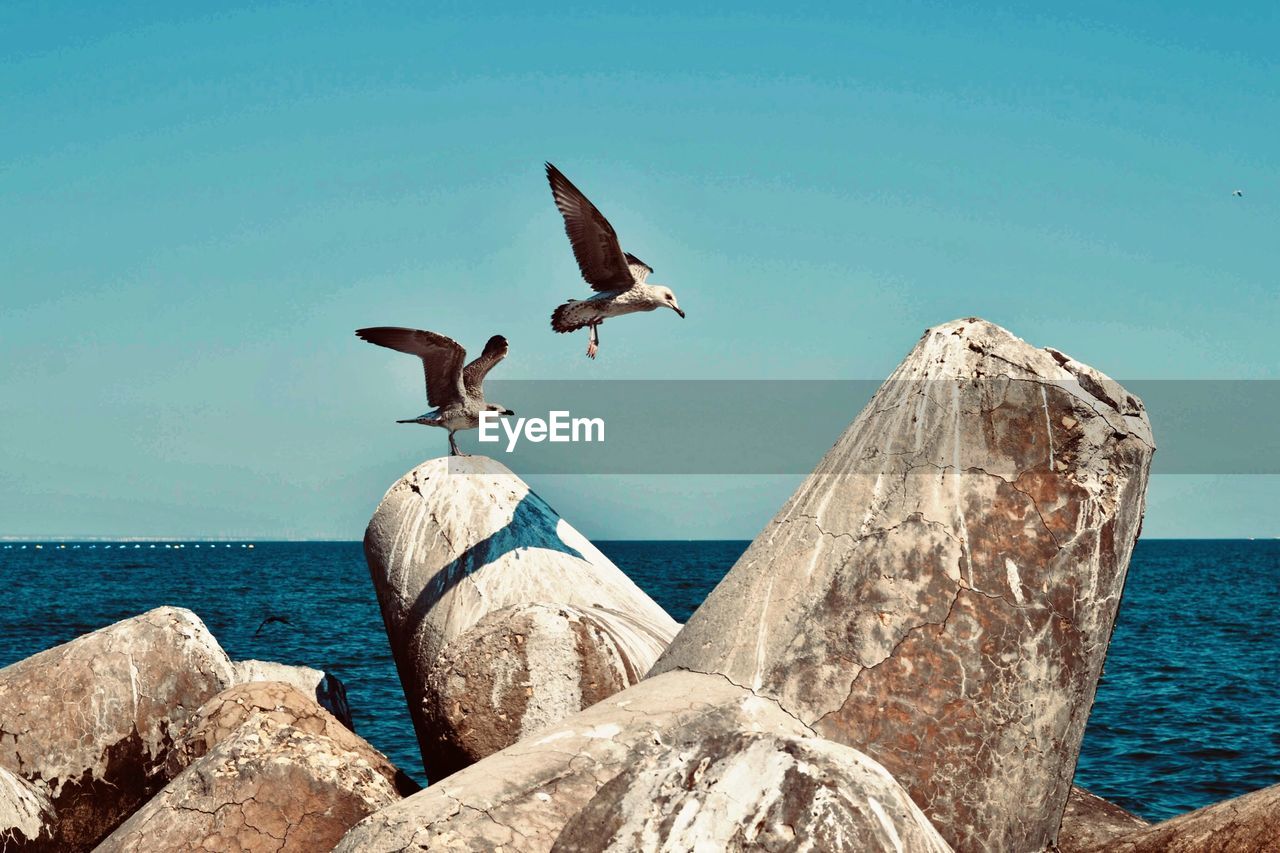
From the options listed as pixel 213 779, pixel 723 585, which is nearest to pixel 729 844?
pixel 723 585

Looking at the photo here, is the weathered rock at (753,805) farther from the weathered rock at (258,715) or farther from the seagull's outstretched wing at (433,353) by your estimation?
the seagull's outstretched wing at (433,353)

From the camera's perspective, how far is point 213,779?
564cm

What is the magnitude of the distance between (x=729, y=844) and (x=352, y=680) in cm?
1492

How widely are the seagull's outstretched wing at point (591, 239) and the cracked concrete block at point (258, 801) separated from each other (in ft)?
14.5

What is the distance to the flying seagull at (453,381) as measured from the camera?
9742mm

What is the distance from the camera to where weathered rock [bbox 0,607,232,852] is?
24.8 feet

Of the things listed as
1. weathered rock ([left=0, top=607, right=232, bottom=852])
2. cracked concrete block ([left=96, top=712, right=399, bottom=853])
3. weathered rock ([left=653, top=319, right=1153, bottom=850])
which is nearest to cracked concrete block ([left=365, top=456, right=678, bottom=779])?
weathered rock ([left=0, top=607, right=232, bottom=852])

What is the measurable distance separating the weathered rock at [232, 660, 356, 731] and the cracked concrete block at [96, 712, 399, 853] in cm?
307

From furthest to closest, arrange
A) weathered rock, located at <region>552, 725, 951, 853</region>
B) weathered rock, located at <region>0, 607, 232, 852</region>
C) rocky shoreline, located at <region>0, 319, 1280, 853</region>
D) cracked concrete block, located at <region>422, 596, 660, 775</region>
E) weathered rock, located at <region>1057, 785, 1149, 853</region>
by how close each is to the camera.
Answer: weathered rock, located at <region>0, 607, 232, 852</region>
cracked concrete block, located at <region>422, 596, 660, 775</region>
weathered rock, located at <region>1057, 785, 1149, 853</region>
rocky shoreline, located at <region>0, 319, 1280, 853</region>
weathered rock, located at <region>552, 725, 951, 853</region>

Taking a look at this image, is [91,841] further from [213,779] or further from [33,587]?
[33,587]

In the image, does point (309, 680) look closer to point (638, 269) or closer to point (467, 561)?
point (467, 561)

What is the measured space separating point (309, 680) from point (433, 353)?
7.87ft

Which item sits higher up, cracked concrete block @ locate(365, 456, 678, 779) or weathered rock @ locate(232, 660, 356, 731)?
cracked concrete block @ locate(365, 456, 678, 779)

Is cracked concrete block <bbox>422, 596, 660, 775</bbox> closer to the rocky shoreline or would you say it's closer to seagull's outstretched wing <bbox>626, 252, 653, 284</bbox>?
the rocky shoreline
